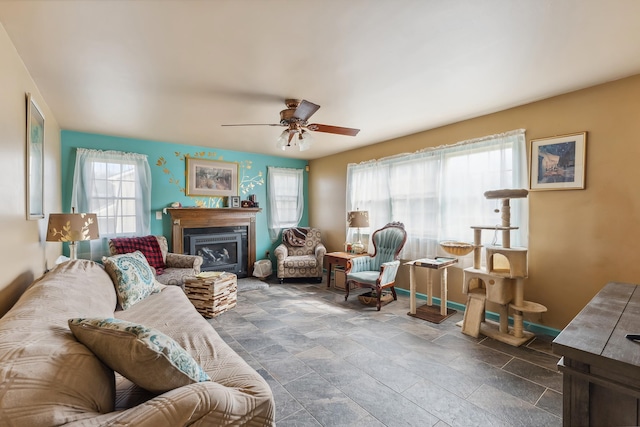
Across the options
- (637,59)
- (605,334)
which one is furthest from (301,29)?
(637,59)

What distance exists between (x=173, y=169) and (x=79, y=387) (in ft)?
14.8

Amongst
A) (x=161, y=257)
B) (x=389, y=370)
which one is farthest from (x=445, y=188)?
(x=161, y=257)

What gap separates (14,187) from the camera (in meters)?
1.90

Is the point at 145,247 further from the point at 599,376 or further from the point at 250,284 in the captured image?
the point at 599,376

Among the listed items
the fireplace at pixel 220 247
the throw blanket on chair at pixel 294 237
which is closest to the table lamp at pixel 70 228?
the fireplace at pixel 220 247

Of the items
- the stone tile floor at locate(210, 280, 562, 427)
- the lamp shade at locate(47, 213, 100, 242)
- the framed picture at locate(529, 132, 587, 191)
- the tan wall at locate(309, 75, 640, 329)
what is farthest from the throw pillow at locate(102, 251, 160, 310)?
the framed picture at locate(529, 132, 587, 191)

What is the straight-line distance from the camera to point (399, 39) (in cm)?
192

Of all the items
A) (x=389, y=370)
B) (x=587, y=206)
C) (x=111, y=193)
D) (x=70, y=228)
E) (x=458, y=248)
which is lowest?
(x=389, y=370)

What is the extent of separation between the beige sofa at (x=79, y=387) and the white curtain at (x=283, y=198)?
14.2 feet

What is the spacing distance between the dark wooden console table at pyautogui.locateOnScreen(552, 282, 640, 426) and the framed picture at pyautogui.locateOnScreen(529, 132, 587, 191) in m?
2.02

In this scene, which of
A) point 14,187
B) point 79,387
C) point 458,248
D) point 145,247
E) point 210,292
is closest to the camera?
point 79,387

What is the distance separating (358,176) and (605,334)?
4139mm

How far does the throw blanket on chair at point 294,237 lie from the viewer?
18.6ft

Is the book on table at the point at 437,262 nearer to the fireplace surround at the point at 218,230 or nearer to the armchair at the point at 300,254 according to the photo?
the armchair at the point at 300,254
